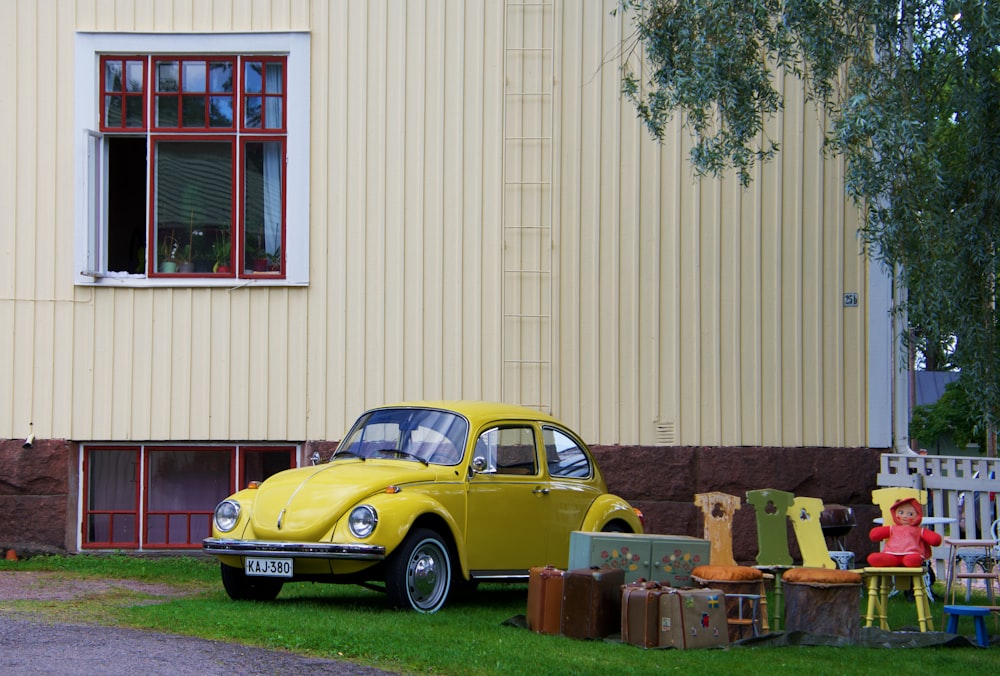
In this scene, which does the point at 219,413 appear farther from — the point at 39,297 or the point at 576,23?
the point at 576,23

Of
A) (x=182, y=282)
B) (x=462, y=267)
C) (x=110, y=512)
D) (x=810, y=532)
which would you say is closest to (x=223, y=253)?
(x=182, y=282)

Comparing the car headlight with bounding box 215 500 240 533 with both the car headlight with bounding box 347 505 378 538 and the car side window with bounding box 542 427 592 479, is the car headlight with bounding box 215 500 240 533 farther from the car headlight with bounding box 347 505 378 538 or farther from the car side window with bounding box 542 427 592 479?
the car side window with bounding box 542 427 592 479

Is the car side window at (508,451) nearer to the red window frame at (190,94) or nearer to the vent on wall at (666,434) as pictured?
the vent on wall at (666,434)

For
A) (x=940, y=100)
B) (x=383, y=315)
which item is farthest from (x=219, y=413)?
(x=940, y=100)

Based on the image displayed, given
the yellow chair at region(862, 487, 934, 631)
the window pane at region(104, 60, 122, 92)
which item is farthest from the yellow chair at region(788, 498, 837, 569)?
the window pane at region(104, 60, 122, 92)

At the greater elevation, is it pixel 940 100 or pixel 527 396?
pixel 940 100

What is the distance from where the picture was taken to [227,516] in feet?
33.8

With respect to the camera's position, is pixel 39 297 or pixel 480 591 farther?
pixel 39 297

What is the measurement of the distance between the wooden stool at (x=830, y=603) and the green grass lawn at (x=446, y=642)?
0.26m

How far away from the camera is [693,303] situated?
556 inches

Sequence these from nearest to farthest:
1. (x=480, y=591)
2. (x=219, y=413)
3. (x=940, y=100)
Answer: (x=940, y=100) < (x=480, y=591) < (x=219, y=413)

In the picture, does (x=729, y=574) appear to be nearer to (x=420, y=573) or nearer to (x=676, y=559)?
(x=676, y=559)

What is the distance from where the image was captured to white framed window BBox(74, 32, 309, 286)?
552 inches

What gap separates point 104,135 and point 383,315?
3348 millimetres
